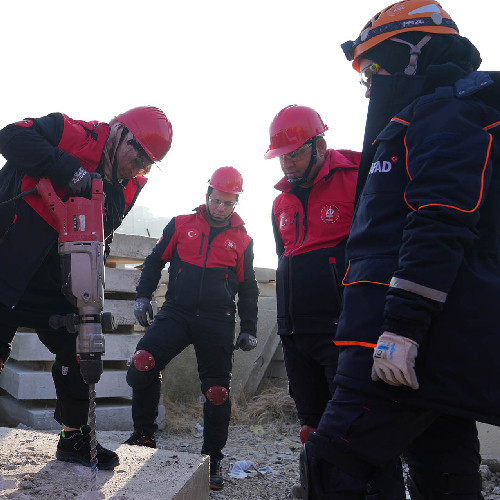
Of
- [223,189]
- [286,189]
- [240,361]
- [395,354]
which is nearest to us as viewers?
[395,354]

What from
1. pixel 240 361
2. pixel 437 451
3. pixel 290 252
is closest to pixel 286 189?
pixel 290 252

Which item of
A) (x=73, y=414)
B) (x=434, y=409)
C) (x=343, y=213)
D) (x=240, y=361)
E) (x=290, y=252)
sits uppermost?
(x=343, y=213)

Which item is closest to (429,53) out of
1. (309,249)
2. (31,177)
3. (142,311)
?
(309,249)

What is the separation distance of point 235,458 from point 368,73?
361 cm

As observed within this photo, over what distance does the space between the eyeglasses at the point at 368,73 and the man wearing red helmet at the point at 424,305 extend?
0.81ft

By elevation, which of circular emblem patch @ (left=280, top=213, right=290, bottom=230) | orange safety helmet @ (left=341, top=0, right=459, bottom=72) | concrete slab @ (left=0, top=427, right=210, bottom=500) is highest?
orange safety helmet @ (left=341, top=0, right=459, bottom=72)

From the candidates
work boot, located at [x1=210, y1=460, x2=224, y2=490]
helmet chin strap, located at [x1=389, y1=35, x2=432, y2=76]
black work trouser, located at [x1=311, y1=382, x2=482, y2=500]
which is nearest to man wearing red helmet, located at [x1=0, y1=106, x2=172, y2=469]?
work boot, located at [x1=210, y1=460, x2=224, y2=490]

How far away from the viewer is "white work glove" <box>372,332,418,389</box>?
156 centimetres

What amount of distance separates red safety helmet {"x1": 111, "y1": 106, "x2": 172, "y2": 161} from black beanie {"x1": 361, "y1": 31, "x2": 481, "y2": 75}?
126 cm

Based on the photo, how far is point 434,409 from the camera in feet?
5.22

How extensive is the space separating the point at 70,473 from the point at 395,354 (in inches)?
75.5

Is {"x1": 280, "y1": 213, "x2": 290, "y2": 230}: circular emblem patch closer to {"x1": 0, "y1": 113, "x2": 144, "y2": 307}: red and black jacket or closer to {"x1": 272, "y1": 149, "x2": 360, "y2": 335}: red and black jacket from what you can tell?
{"x1": 272, "y1": 149, "x2": 360, "y2": 335}: red and black jacket

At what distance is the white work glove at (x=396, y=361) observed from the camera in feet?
5.13

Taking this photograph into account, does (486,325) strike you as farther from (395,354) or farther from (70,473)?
(70,473)
